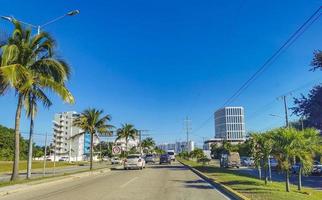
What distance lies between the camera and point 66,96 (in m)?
25.1

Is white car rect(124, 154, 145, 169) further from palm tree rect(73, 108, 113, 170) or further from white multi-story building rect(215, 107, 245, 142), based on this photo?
white multi-story building rect(215, 107, 245, 142)

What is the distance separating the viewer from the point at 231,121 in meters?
151

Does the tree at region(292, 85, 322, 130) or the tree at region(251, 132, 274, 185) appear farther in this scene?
the tree at region(292, 85, 322, 130)

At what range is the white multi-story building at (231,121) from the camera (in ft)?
482

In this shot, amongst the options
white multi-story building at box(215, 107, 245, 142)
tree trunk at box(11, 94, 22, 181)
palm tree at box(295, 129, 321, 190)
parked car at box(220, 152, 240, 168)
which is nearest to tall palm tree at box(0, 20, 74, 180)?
tree trunk at box(11, 94, 22, 181)

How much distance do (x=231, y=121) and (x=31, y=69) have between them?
5145 inches

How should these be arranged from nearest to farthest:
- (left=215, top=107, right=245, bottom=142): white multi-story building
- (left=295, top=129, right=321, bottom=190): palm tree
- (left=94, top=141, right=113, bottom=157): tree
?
1. (left=295, top=129, right=321, bottom=190): palm tree
2. (left=94, top=141, right=113, bottom=157): tree
3. (left=215, top=107, right=245, bottom=142): white multi-story building

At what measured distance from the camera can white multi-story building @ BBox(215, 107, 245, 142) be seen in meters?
147

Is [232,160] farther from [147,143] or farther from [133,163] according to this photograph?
[147,143]

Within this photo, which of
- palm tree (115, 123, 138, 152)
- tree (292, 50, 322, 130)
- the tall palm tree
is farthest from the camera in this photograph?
palm tree (115, 123, 138, 152)

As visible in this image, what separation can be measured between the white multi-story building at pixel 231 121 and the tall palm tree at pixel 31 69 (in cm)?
12176

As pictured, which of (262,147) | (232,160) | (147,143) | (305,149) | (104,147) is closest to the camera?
(305,149)

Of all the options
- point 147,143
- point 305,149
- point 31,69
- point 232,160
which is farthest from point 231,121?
point 305,149

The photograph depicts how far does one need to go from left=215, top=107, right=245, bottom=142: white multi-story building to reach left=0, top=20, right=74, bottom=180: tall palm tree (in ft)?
399
